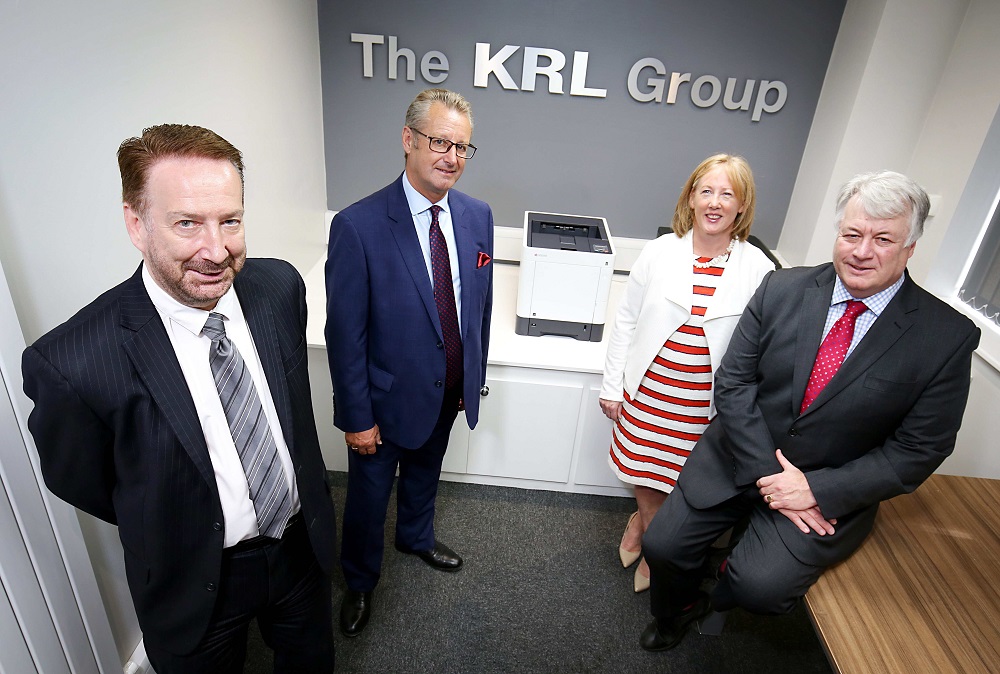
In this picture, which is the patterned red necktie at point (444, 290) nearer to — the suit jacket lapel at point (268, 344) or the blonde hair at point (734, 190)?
the suit jacket lapel at point (268, 344)

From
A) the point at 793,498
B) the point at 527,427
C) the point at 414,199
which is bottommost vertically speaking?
the point at 527,427

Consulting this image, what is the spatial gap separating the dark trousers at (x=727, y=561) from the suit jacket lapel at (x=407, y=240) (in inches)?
40.0

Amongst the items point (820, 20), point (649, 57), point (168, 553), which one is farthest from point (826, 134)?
point (168, 553)

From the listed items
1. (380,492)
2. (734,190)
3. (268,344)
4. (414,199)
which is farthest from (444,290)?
(734,190)

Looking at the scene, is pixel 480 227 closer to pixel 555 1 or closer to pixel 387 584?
pixel 387 584

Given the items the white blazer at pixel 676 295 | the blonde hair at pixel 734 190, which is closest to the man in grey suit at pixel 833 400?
the white blazer at pixel 676 295

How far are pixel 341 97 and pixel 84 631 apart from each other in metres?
2.48

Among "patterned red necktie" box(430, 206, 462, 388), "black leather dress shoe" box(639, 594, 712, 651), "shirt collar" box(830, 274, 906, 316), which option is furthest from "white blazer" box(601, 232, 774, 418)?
"black leather dress shoe" box(639, 594, 712, 651)

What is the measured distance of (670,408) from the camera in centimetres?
207

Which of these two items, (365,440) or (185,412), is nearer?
(185,412)

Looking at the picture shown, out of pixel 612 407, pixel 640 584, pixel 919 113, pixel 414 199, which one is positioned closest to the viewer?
pixel 414 199

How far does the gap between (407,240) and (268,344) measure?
20.8 inches

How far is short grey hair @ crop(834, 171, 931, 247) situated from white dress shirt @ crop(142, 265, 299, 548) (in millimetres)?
1449

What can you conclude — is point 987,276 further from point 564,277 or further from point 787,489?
point 564,277
